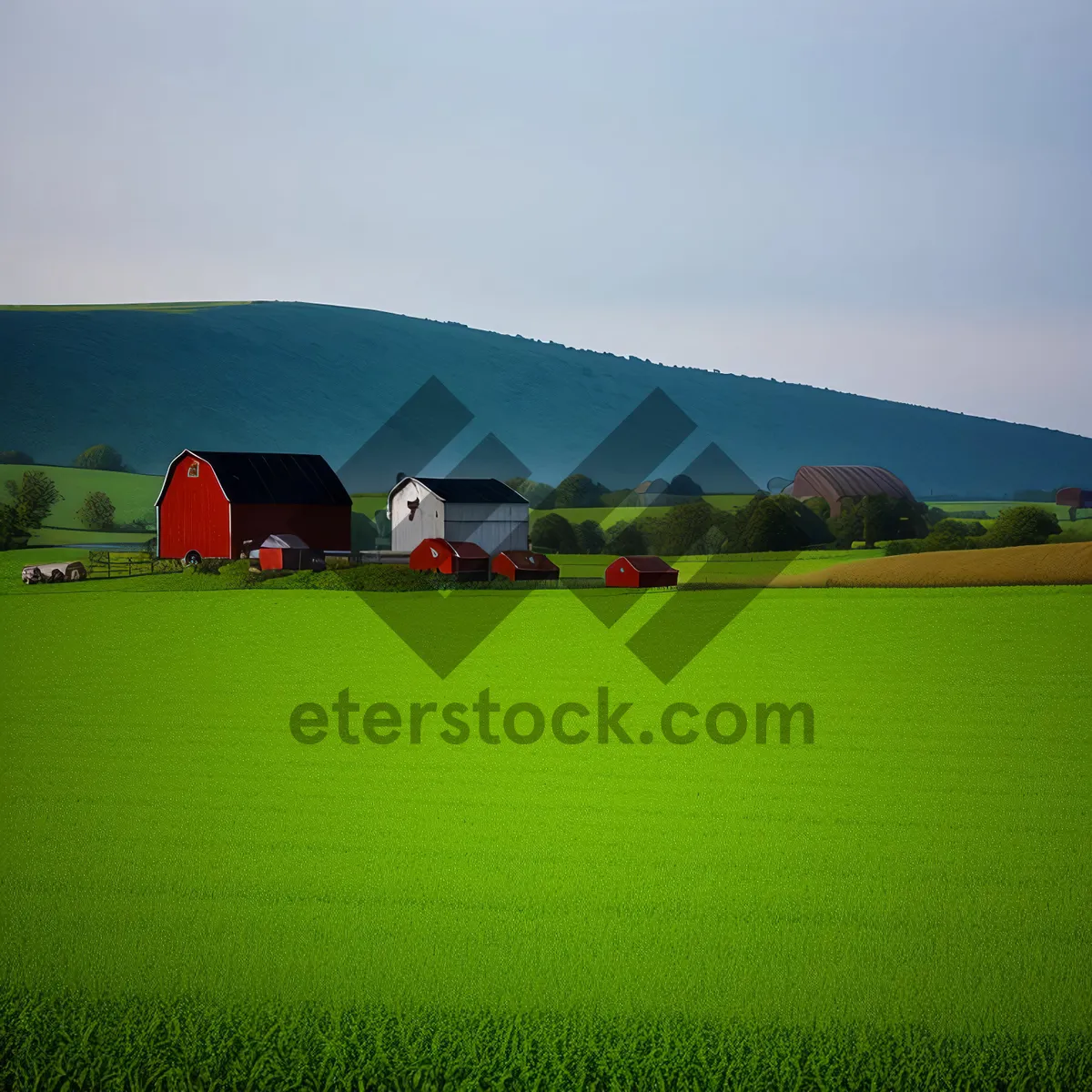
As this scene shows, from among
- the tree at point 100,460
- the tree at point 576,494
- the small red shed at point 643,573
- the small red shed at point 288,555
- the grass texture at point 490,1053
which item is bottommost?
the grass texture at point 490,1053

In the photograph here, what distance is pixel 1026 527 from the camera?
1340 inches

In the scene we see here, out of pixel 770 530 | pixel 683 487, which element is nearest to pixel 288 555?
pixel 770 530

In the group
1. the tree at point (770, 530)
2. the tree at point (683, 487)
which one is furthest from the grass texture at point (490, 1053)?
the tree at point (683, 487)

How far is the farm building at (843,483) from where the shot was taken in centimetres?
3906

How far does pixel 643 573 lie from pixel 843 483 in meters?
9.92

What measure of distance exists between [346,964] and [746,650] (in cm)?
1763

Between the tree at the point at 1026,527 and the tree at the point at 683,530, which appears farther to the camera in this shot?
the tree at the point at 683,530

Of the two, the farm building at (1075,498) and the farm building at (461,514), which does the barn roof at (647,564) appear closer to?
the farm building at (461,514)

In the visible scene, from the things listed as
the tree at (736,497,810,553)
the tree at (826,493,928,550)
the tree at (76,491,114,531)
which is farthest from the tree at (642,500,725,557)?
the tree at (76,491,114,531)

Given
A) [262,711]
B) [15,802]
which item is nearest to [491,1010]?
[15,802]

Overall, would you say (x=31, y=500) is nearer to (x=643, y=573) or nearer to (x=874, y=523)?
(x=643, y=573)

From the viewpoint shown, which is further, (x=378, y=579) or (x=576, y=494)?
(x=576, y=494)

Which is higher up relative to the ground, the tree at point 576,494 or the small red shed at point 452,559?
the tree at point 576,494

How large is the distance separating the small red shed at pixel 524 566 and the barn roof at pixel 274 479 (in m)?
8.48
